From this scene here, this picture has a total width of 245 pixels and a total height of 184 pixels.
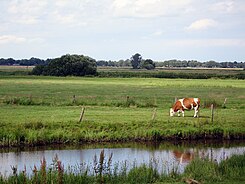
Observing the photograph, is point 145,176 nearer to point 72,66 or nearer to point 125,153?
point 125,153

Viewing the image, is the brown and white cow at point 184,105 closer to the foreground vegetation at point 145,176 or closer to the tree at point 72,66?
the foreground vegetation at point 145,176

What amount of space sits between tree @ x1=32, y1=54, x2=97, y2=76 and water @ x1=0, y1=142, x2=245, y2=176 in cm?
10959

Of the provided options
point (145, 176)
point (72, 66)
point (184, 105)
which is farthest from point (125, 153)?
point (72, 66)

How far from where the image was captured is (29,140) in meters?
28.8

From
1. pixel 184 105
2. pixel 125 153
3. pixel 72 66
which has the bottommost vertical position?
pixel 125 153

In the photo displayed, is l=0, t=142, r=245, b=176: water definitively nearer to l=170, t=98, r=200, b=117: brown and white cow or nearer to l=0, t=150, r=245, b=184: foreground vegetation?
l=0, t=150, r=245, b=184: foreground vegetation

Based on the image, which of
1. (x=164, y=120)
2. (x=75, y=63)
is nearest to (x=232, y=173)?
(x=164, y=120)

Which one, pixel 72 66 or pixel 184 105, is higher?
pixel 72 66

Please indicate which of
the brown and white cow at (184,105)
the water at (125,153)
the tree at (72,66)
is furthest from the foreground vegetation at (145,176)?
the tree at (72,66)

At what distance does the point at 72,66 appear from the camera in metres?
140

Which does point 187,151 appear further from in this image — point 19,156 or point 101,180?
point 101,180

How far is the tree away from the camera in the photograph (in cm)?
13888

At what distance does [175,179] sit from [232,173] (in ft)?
7.37

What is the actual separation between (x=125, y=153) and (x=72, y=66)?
11431 centimetres
